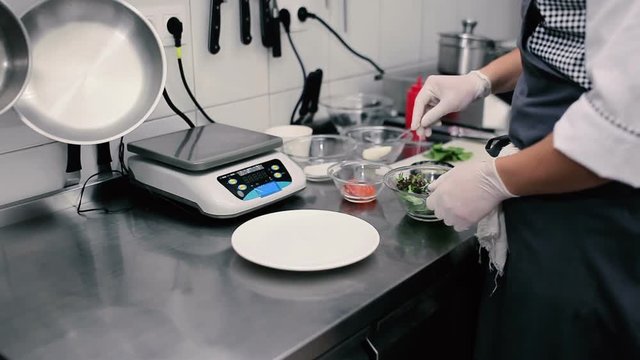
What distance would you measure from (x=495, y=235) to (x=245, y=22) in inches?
32.4

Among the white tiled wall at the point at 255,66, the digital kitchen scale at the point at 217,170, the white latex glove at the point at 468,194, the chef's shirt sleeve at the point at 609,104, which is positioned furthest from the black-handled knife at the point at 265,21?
the chef's shirt sleeve at the point at 609,104

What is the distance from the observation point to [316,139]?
1.57 meters

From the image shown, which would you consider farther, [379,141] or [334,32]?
[334,32]

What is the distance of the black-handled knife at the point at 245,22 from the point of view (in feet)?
4.87

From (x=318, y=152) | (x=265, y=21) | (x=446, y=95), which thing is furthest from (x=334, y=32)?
(x=446, y=95)

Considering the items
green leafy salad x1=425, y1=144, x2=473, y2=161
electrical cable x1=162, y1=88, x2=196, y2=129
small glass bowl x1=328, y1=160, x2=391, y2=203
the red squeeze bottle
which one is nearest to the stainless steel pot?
the red squeeze bottle

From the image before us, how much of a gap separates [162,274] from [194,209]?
241 mm

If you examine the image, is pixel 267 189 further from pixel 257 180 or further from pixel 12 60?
pixel 12 60

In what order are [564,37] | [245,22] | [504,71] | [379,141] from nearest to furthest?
[564,37] → [504,71] → [245,22] → [379,141]

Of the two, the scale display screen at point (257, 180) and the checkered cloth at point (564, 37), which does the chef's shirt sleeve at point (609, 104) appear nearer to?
the checkered cloth at point (564, 37)

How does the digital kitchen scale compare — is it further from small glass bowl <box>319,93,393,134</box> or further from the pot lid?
the pot lid

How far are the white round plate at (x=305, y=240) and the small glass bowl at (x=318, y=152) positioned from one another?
0.26 metres

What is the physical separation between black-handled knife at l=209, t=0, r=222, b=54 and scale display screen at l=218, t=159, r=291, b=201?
365 millimetres

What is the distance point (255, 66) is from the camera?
1574mm
